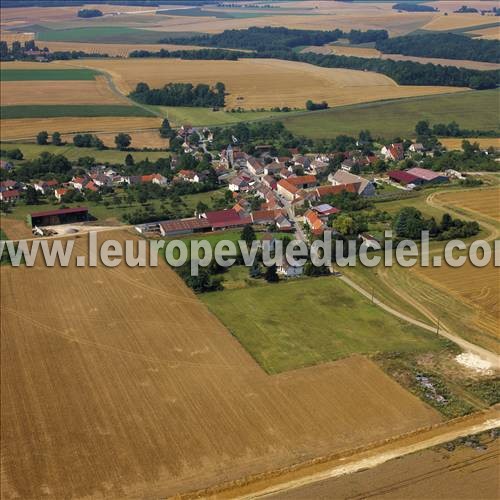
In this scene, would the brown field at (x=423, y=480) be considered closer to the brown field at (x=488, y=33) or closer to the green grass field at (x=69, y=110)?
the green grass field at (x=69, y=110)

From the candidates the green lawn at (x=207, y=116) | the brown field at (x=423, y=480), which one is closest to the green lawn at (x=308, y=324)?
the brown field at (x=423, y=480)

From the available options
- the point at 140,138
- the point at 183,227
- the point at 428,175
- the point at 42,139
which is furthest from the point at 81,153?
the point at 428,175

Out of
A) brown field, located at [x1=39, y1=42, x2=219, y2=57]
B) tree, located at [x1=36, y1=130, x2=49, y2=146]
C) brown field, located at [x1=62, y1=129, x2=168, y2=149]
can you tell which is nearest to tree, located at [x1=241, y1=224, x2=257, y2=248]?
brown field, located at [x1=62, y1=129, x2=168, y2=149]

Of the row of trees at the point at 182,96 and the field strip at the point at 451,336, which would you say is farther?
the row of trees at the point at 182,96

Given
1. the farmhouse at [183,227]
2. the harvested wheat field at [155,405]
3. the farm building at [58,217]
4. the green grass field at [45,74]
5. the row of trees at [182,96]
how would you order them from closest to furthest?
the harvested wheat field at [155,405]
the farmhouse at [183,227]
the farm building at [58,217]
the row of trees at [182,96]
the green grass field at [45,74]

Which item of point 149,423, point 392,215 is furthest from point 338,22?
point 149,423

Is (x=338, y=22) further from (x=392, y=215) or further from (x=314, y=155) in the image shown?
(x=392, y=215)

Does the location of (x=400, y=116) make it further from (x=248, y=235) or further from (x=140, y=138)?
(x=248, y=235)
